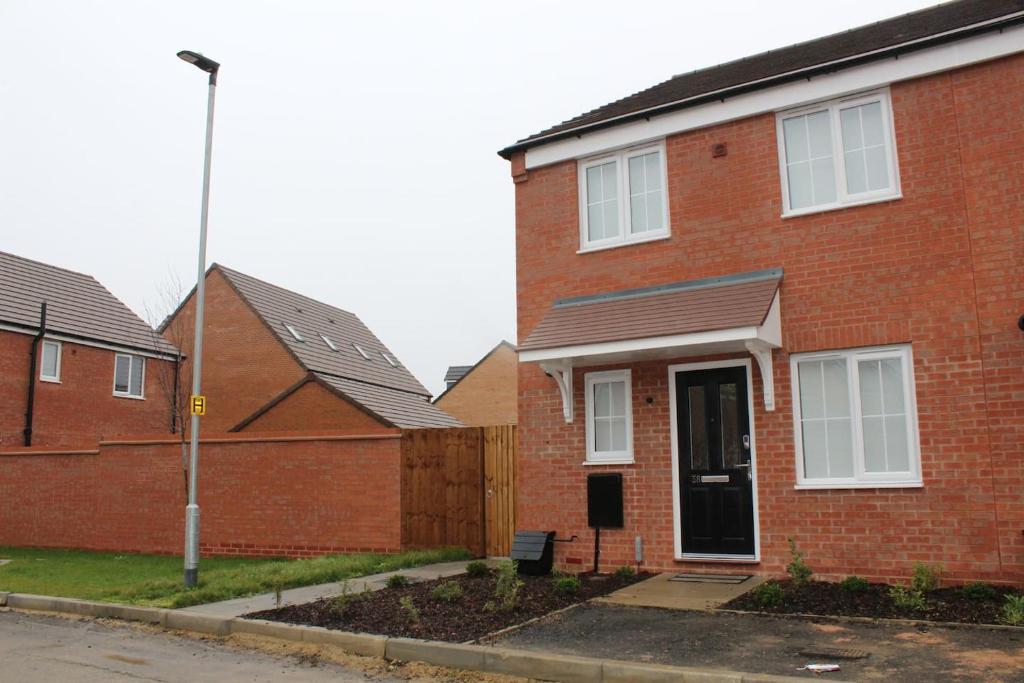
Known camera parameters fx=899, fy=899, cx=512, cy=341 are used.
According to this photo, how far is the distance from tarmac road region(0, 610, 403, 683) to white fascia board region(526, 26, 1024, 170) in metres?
7.72

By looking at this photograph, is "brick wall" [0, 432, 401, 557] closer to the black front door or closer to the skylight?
the black front door

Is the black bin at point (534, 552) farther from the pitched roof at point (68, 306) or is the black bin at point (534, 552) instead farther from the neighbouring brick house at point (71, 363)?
the pitched roof at point (68, 306)

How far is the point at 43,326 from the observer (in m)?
25.5

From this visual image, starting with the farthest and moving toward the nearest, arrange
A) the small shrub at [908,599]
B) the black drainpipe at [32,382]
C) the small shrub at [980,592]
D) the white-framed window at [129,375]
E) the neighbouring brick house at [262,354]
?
1. the neighbouring brick house at [262,354]
2. the white-framed window at [129,375]
3. the black drainpipe at [32,382]
4. the small shrub at [980,592]
5. the small shrub at [908,599]

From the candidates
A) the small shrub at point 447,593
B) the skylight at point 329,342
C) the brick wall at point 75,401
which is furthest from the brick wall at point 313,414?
the small shrub at point 447,593

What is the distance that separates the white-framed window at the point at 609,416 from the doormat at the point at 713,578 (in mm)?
1678

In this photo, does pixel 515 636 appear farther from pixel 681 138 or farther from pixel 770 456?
pixel 681 138

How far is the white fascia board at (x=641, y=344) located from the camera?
10.1 meters

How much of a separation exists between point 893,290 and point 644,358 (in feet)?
10.1

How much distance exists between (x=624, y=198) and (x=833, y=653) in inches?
272

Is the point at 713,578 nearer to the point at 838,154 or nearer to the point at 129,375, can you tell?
the point at 838,154

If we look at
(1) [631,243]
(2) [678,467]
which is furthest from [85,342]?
(2) [678,467]

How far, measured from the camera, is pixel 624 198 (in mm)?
12289

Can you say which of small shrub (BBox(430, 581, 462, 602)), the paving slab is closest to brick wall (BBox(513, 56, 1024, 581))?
the paving slab
